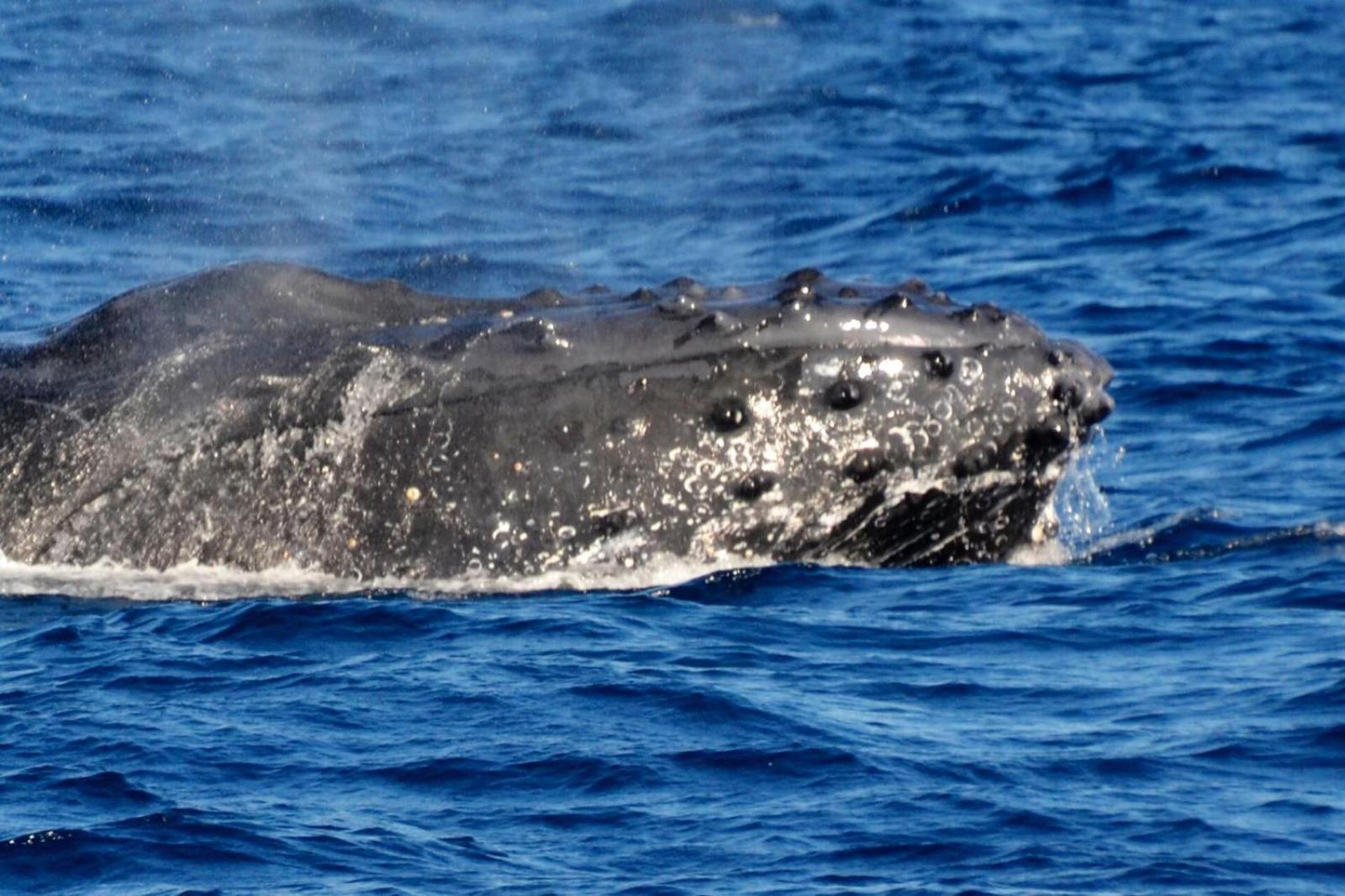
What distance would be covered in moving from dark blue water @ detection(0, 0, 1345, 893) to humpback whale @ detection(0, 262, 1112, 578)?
15.8 inches

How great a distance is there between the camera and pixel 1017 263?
21.8m

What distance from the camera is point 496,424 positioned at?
9.73 metres

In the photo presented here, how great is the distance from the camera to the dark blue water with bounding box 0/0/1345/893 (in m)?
8.31

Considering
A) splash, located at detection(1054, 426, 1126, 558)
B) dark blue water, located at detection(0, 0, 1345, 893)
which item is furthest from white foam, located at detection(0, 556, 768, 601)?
splash, located at detection(1054, 426, 1126, 558)

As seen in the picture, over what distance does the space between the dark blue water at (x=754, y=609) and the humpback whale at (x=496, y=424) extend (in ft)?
1.32

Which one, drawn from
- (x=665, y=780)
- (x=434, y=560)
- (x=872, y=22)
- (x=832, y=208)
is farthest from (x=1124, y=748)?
(x=872, y=22)

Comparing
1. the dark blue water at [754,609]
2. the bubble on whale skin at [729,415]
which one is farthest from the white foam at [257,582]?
the bubble on whale skin at [729,415]

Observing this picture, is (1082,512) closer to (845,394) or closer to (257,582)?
(845,394)

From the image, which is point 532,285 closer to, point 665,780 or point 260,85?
point 260,85

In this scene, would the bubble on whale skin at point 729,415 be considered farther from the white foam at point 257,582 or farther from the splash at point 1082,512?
the splash at point 1082,512

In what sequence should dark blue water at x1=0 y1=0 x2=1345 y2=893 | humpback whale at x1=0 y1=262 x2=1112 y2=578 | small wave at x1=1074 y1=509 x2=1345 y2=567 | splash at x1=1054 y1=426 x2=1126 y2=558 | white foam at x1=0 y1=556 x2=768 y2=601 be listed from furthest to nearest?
small wave at x1=1074 y1=509 x2=1345 y2=567 → splash at x1=1054 y1=426 x2=1126 y2=558 → white foam at x1=0 y1=556 x2=768 y2=601 → humpback whale at x1=0 y1=262 x2=1112 y2=578 → dark blue water at x1=0 y1=0 x2=1345 y2=893

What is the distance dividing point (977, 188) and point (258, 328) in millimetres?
15510

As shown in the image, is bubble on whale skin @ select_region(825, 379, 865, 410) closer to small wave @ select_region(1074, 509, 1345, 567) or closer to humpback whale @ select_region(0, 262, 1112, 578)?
humpback whale @ select_region(0, 262, 1112, 578)

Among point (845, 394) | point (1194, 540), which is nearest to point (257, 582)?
point (845, 394)
